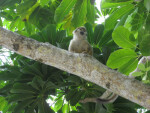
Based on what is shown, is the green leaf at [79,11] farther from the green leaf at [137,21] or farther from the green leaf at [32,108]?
the green leaf at [32,108]

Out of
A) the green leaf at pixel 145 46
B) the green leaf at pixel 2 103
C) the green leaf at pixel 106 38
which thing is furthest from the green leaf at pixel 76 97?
the green leaf at pixel 145 46

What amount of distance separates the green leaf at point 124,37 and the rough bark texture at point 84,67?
0.25 meters

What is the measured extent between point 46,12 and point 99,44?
1.05 meters

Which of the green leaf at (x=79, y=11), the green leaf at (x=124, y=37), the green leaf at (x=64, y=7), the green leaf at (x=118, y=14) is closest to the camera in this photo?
the green leaf at (x=124, y=37)

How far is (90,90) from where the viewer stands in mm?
2797

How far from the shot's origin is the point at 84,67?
160 centimetres

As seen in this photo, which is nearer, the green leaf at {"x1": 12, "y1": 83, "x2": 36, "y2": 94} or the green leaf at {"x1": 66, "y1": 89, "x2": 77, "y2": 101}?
the green leaf at {"x1": 12, "y1": 83, "x2": 36, "y2": 94}

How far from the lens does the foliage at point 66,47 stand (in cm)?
159

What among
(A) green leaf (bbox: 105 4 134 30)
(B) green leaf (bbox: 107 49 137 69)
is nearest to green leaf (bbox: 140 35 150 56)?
(B) green leaf (bbox: 107 49 137 69)

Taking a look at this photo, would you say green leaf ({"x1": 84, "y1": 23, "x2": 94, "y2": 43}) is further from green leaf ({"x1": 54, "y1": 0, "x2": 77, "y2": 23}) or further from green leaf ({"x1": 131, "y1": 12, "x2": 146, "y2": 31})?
green leaf ({"x1": 131, "y1": 12, "x2": 146, "y2": 31})

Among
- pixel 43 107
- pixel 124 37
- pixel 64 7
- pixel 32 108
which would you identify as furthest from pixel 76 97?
pixel 124 37

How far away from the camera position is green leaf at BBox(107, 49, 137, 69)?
156cm

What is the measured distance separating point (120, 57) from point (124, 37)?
0.18 meters

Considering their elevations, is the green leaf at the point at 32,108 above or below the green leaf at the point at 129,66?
below
